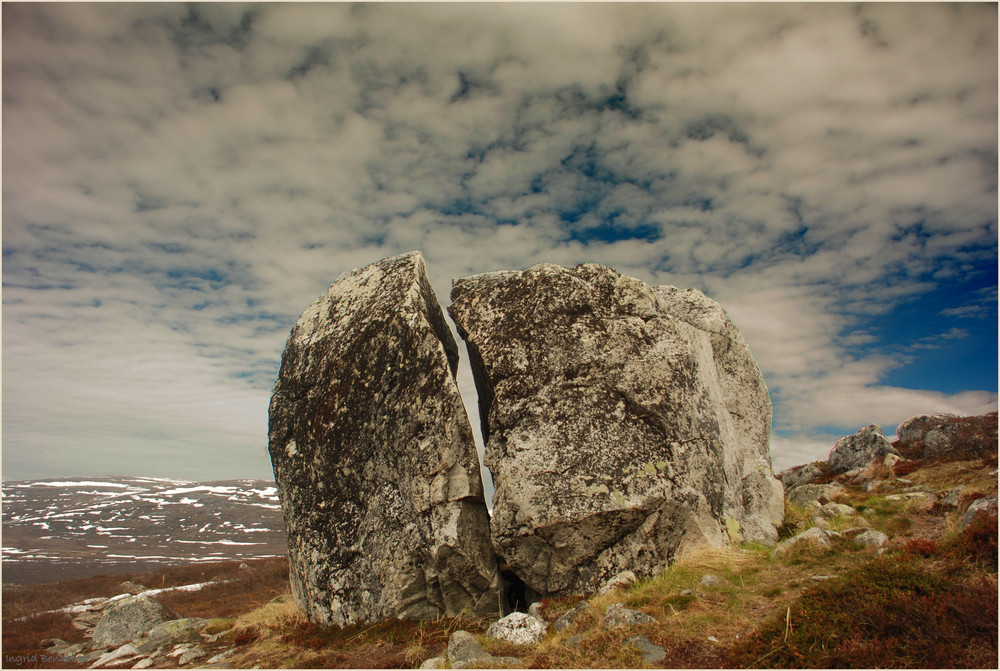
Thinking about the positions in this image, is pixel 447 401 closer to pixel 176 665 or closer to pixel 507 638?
pixel 507 638

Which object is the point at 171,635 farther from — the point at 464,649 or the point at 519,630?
the point at 519,630

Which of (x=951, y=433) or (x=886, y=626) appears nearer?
(x=886, y=626)

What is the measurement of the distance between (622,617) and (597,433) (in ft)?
13.6

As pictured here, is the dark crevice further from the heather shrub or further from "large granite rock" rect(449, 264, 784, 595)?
the heather shrub

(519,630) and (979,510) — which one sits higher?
(979,510)

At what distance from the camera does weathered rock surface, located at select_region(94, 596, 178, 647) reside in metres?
17.7

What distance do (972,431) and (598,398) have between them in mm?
25124

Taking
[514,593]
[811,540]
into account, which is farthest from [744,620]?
[514,593]

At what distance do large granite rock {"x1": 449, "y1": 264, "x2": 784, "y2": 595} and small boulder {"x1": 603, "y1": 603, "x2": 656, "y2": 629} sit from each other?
86.8 inches

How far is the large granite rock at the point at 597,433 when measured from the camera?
1191cm

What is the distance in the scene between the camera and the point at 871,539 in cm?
1102

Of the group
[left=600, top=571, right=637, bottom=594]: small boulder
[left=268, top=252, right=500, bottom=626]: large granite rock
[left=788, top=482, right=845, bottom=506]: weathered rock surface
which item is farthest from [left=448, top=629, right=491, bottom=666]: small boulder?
[left=788, top=482, right=845, bottom=506]: weathered rock surface

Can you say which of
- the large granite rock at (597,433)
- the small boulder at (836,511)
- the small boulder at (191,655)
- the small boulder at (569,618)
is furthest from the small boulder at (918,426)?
the small boulder at (191,655)

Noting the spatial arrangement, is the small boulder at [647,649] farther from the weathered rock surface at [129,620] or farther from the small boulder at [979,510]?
the weathered rock surface at [129,620]
